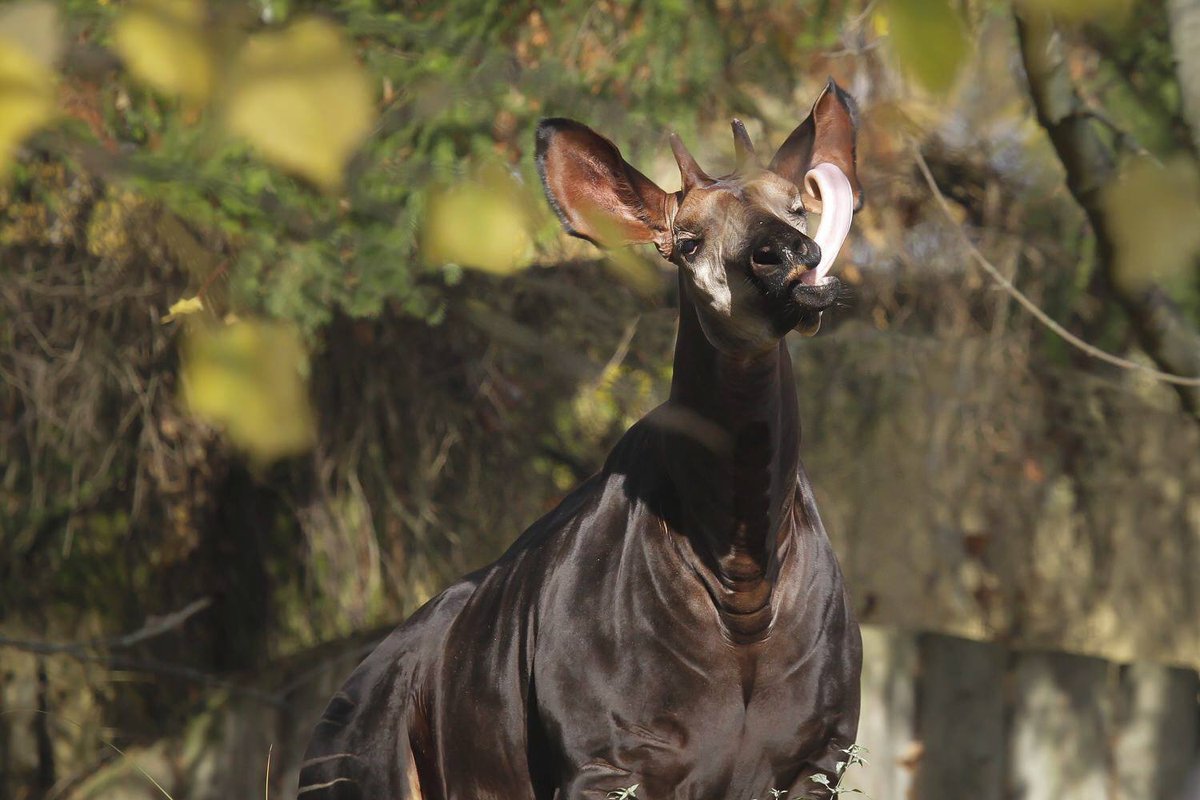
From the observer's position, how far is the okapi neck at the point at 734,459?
312 cm

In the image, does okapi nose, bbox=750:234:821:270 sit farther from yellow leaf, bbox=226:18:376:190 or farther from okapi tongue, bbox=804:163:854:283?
yellow leaf, bbox=226:18:376:190

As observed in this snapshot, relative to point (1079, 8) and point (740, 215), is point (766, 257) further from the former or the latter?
point (1079, 8)

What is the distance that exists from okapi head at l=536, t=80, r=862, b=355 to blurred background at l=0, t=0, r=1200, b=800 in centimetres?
71

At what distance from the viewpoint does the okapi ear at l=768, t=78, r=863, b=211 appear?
3.35 m

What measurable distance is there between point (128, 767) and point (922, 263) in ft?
14.1

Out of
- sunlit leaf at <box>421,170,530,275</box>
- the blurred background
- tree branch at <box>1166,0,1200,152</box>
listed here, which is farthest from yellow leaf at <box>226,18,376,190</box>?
tree branch at <box>1166,0,1200,152</box>

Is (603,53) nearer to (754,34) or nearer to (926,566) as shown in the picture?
(754,34)

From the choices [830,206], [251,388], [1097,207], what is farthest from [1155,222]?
[1097,207]

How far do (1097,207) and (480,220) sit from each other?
8.64 feet

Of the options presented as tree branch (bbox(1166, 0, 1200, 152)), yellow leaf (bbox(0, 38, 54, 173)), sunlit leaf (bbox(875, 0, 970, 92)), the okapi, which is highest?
tree branch (bbox(1166, 0, 1200, 152))

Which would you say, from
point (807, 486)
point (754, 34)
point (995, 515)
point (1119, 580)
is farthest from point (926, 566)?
point (807, 486)

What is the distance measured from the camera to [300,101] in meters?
2.43

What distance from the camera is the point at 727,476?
3.18 metres

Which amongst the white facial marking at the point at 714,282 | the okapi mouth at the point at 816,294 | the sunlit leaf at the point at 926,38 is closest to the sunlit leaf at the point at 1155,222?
the okapi mouth at the point at 816,294
